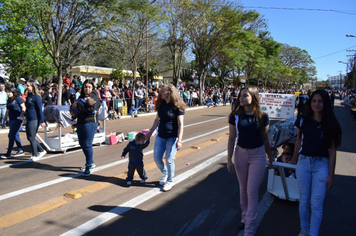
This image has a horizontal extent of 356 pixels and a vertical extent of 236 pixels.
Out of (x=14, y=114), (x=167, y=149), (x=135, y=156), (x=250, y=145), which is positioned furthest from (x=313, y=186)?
(x=14, y=114)

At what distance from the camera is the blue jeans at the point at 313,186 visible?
3262 millimetres

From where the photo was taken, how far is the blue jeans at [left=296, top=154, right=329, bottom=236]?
3.26 metres

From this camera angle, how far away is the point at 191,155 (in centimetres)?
779

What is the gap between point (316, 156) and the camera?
333 centimetres

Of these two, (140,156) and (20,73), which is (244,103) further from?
(20,73)

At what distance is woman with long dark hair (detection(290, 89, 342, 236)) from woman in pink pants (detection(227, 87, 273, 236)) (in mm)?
457

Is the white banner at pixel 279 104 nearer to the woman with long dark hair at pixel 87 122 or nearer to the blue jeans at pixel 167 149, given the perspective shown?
the blue jeans at pixel 167 149

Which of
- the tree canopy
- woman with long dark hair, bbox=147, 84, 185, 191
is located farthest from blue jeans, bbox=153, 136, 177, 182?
the tree canopy

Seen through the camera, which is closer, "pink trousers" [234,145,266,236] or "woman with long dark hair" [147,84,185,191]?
"pink trousers" [234,145,266,236]

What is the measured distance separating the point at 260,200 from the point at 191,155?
10.3 ft

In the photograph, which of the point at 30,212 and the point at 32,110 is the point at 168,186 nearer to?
the point at 30,212

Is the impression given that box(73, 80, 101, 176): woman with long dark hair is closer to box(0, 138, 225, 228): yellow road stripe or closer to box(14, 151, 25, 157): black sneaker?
box(0, 138, 225, 228): yellow road stripe

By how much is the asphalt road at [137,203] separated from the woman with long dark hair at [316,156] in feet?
2.18

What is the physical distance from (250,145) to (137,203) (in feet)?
7.03
